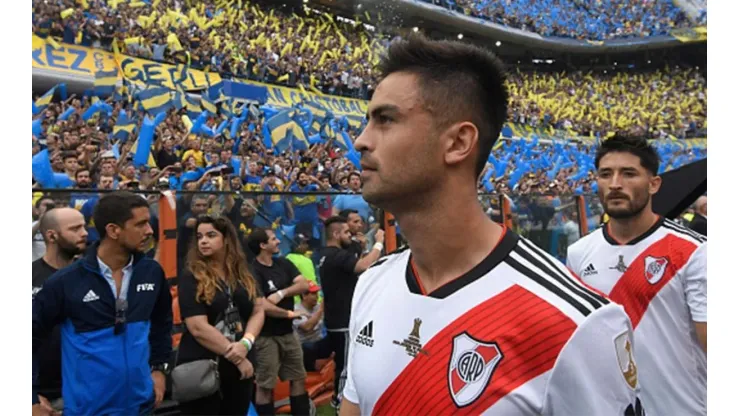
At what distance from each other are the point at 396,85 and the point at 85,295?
260cm

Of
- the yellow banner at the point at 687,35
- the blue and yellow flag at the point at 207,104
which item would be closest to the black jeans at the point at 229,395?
the blue and yellow flag at the point at 207,104

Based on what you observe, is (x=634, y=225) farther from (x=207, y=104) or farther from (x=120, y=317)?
(x=207, y=104)

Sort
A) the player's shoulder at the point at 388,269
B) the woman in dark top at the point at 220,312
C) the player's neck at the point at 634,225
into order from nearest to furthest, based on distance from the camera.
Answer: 1. the player's shoulder at the point at 388,269
2. the player's neck at the point at 634,225
3. the woman in dark top at the point at 220,312

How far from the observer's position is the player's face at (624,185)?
10.8 ft

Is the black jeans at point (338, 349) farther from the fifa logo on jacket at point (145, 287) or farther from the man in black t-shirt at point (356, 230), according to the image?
the fifa logo on jacket at point (145, 287)

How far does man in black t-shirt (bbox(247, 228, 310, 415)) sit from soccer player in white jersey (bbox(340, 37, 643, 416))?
131 inches

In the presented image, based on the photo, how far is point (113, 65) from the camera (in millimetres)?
15938

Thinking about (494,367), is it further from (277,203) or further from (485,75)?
(277,203)

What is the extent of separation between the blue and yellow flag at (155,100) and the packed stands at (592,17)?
85.2 feet

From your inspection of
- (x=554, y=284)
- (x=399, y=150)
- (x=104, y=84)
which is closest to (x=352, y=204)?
(x=399, y=150)

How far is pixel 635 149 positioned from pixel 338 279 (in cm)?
301

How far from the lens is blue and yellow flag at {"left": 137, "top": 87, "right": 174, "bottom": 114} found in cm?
1274

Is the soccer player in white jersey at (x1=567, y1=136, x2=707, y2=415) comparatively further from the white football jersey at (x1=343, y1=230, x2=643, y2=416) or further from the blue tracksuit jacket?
the blue tracksuit jacket

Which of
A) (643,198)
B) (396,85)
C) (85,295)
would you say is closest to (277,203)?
(85,295)
